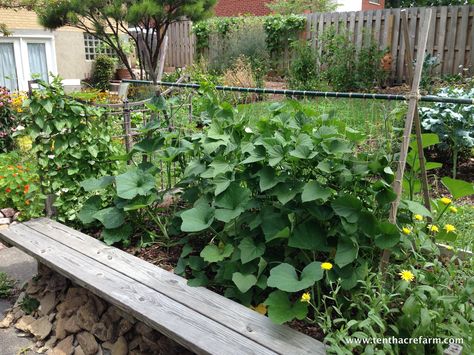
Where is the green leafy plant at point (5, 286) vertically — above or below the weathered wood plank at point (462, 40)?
below

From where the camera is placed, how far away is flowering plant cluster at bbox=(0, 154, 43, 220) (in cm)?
332

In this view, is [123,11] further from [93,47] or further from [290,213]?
[290,213]

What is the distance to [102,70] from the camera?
1484cm

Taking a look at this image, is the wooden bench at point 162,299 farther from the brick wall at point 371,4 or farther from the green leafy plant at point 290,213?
the brick wall at point 371,4

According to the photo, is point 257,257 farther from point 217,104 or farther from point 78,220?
point 78,220

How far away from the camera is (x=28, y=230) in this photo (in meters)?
3.09

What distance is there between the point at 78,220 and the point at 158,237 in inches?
28.4

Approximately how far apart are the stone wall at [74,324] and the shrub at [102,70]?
12512mm

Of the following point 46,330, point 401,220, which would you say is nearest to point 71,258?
point 46,330

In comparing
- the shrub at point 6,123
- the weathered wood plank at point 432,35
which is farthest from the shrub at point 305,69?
the shrub at point 6,123

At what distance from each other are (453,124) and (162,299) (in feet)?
11.7

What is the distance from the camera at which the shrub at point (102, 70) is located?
48.5ft

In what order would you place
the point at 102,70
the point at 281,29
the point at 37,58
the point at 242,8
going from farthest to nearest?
1. the point at 242,8
2. the point at 102,70
3. the point at 37,58
4. the point at 281,29

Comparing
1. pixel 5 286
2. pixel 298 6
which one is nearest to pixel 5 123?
pixel 5 286
